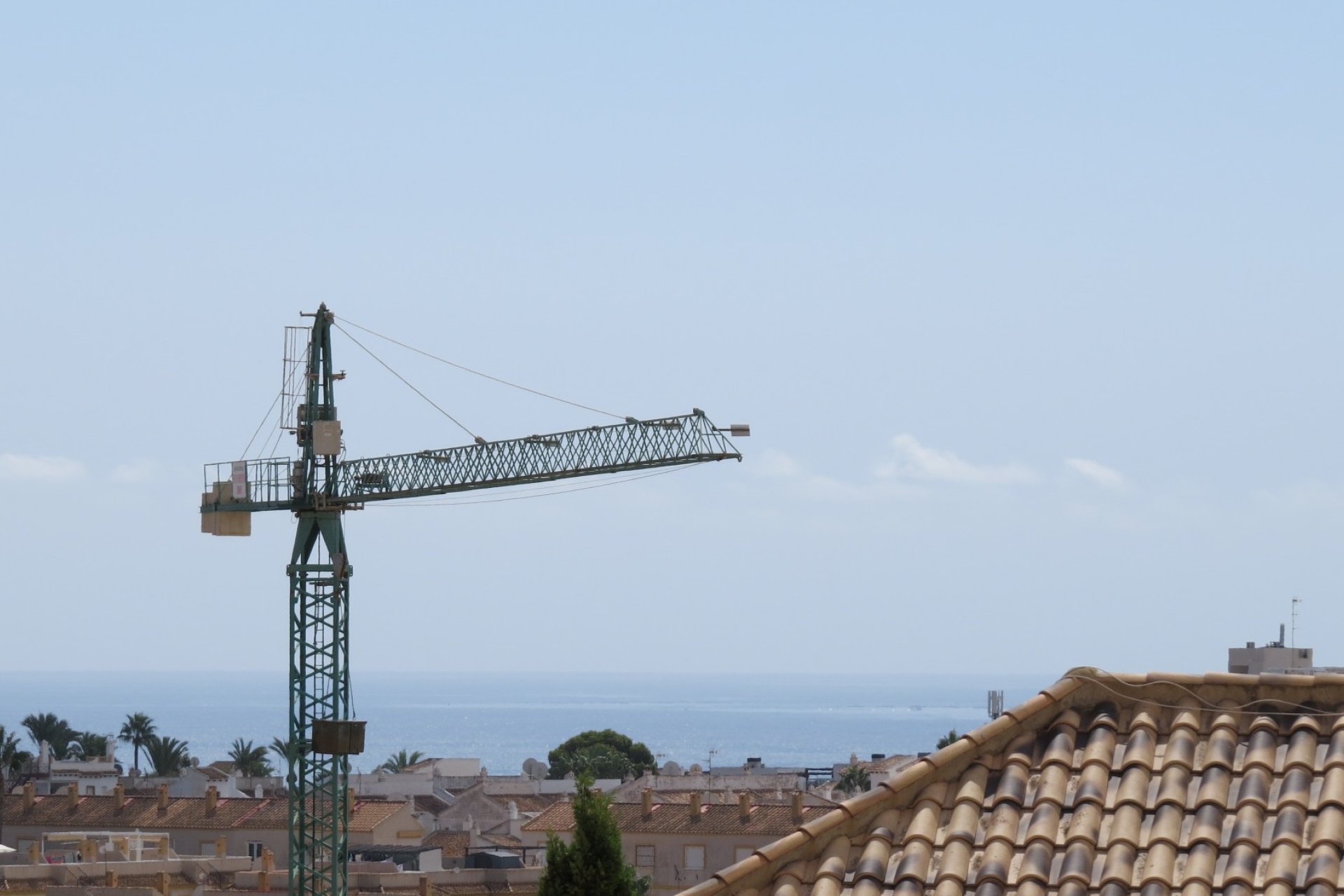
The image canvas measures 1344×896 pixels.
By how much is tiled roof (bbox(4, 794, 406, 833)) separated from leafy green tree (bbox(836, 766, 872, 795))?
2579cm

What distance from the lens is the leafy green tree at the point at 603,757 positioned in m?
152

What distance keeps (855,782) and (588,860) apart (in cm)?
7650

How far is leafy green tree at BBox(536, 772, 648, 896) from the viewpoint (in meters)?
35.0

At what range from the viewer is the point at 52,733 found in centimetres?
14638

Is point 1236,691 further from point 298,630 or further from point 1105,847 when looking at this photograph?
point 298,630

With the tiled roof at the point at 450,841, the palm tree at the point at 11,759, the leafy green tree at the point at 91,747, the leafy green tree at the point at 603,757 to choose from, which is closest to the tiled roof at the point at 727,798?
the tiled roof at the point at 450,841

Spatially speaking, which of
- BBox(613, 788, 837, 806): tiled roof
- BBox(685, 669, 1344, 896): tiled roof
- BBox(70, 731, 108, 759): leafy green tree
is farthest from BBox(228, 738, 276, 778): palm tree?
BBox(685, 669, 1344, 896): tiled roof

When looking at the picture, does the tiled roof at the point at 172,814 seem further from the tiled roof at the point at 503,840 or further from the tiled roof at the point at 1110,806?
the tiled roof at the point at 1110,806

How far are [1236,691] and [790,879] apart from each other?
299 cm

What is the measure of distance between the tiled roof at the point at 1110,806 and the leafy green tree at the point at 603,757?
134536 mm

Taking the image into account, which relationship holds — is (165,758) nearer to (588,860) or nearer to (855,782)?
(855,782)

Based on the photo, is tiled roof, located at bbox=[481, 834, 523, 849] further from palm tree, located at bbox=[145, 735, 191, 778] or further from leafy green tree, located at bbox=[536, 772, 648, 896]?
palm tree, located at bbox=[145, 735, 191, 778]

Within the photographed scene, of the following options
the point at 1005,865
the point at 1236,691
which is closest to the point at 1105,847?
the point at 1005,865

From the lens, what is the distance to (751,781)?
120250 mm
